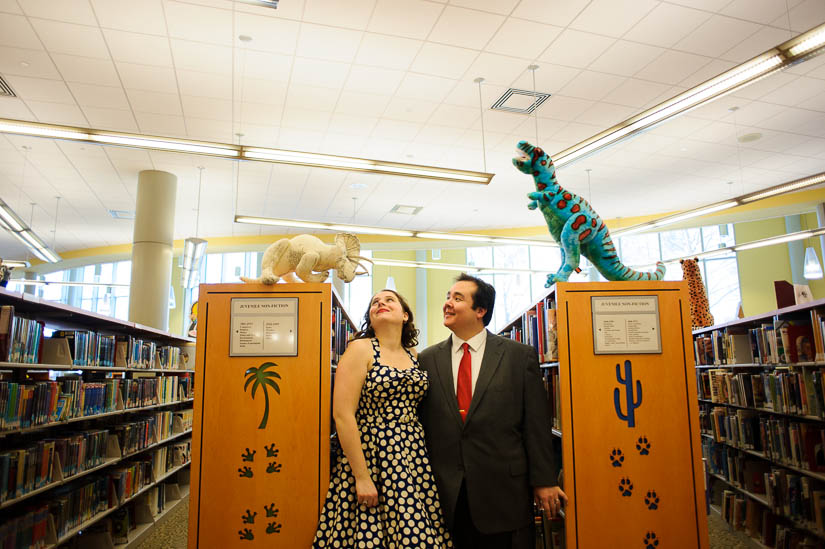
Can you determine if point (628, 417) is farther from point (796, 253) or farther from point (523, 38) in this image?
point (796, 253)

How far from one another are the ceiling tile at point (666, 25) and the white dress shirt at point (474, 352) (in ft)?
13.2

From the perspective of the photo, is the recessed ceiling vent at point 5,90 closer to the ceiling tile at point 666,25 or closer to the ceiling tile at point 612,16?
the ceiling tile at point 612,16

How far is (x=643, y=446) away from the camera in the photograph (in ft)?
8.65

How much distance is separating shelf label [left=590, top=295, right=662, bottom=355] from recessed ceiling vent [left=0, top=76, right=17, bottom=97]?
677cm

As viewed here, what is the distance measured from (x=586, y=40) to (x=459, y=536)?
193 inches

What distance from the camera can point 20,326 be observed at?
3.32m

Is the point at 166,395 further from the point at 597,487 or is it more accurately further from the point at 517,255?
the point at 517,255

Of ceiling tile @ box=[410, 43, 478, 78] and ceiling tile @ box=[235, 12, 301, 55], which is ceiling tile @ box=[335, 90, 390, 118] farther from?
ceiling tile @ box=[235, 12, 301, 55]

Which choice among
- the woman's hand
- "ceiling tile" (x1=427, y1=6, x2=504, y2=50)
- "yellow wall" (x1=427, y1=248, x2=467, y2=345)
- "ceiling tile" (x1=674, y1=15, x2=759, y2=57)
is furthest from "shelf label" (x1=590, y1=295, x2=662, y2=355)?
"yellow wall" (x1=427, y1=248, x2=467, y2=345)

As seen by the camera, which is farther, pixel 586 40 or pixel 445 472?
pixel 586 40

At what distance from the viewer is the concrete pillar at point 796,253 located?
12.7m

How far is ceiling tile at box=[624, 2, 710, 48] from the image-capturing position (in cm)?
522

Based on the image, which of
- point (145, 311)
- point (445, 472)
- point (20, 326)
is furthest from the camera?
point (145, 311)

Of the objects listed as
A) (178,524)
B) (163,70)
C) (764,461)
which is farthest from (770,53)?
(178,524)
